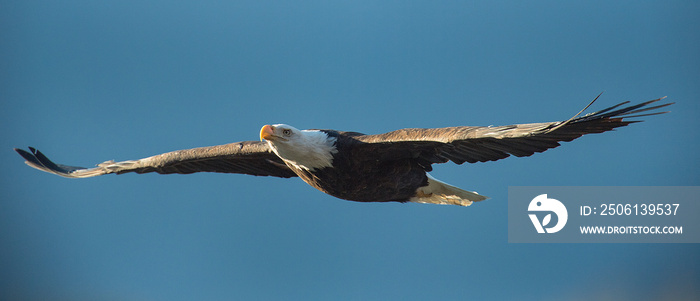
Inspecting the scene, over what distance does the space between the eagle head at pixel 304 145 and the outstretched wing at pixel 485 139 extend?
0.98 ft

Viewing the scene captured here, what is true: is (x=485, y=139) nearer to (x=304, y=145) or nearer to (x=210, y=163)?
(x=304, y=145)

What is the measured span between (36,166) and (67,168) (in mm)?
334

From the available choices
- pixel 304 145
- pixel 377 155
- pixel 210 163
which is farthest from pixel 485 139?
pixel 210 163

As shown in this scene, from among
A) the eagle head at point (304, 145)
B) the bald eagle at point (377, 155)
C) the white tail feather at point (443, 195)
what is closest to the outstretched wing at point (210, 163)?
the bald eagle at point (377, 155)

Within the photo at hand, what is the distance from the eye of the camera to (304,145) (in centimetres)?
698

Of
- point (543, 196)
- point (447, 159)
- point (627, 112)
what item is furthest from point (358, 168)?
point (543, 196)

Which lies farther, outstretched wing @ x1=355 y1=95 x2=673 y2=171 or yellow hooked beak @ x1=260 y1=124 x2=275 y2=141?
yellow hooked beak @ x1=260 y1=124 x2=275 y2=141

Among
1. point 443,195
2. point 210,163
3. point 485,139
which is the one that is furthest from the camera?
point 210,163

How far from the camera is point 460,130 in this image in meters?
6.20

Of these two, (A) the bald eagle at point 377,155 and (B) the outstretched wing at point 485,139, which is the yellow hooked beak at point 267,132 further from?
(B) the outstretched wing at point 485,139

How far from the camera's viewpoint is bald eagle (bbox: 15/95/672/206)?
5.91 meters

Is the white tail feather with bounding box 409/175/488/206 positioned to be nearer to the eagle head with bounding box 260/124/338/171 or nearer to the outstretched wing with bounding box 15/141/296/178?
the eagle head with bounding box 260/124/338/171

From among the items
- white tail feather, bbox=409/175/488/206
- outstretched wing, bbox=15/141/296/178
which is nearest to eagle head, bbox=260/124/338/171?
outstretched wing, bbox=15/141/296/178

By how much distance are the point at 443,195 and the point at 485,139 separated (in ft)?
Answer: 5.95
